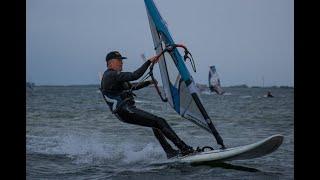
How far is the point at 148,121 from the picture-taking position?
690cm

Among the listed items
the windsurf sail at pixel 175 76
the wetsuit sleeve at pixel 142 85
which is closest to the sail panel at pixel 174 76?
the windsurf sail at pixel 175 76

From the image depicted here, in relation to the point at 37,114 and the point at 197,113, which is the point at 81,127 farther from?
the point at 197,113

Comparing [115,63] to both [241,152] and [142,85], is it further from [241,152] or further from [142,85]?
[241,152]

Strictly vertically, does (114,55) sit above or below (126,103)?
above

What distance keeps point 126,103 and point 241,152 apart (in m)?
1.53

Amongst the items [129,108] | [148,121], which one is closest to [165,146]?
[148,121]

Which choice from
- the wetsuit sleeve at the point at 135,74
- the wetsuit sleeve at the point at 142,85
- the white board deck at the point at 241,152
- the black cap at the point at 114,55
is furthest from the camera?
the wetsuit sleeve at the point at 142,85

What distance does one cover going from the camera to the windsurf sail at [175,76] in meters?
6.85

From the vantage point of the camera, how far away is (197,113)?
6.91m

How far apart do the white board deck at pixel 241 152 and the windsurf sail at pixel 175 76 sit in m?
0.22

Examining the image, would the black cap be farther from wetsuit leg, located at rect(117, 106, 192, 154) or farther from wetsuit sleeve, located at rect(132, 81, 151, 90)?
wetsuit leg, located at rect(117, 106, 192, 154)

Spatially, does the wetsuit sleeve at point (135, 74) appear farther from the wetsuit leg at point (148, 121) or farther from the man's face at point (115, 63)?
the wetsuit leg at point (148, 121)

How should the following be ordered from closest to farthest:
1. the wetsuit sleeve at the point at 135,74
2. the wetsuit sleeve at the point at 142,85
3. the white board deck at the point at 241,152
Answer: the white board deck at the point at 241,152, the wetsuit sleeve at the point at 135,74, the wetsuit sleeve at the point at 142,85
